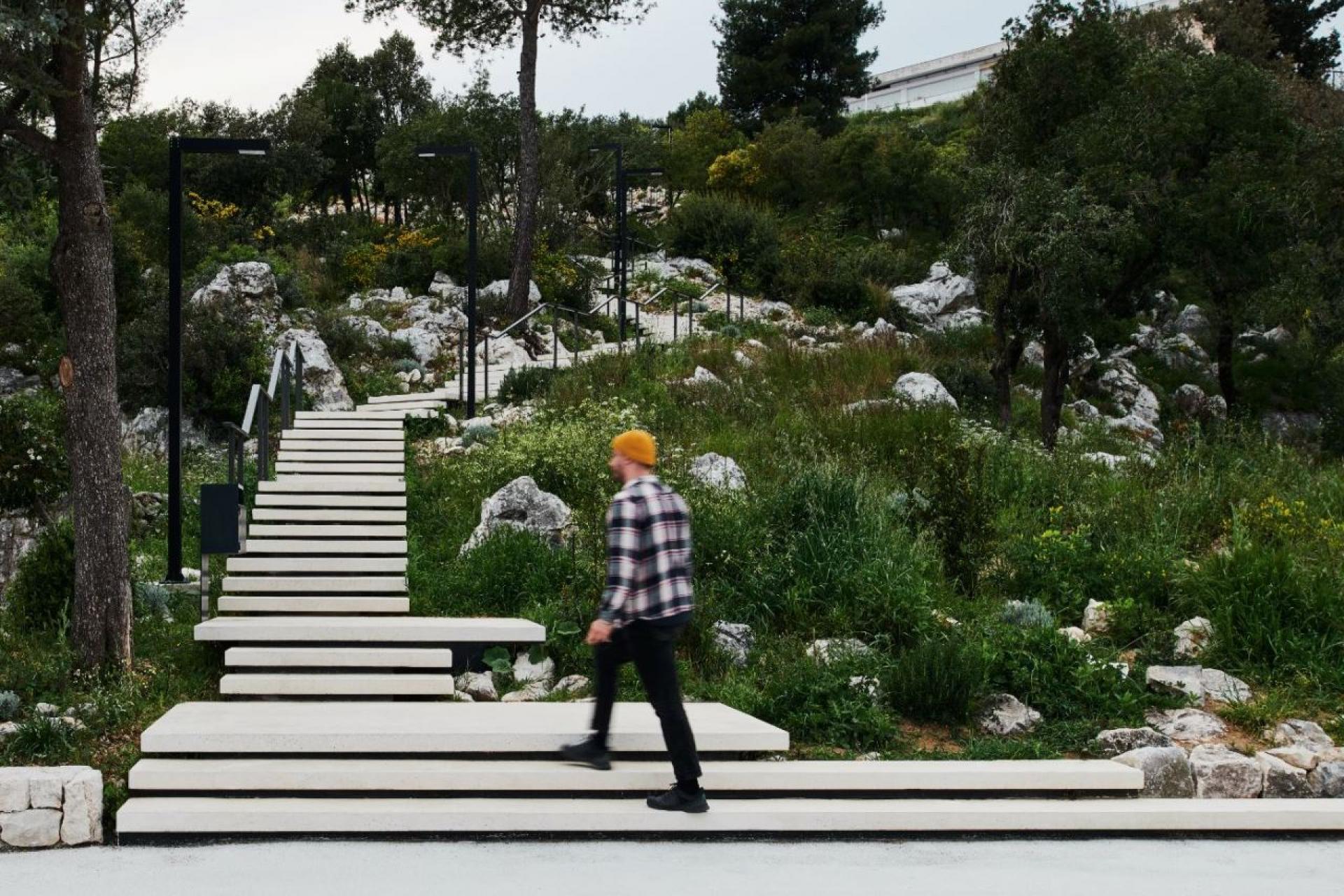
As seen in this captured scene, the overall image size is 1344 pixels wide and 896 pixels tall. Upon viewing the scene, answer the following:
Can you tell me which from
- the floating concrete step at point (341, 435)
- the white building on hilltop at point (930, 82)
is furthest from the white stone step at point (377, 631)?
the white building on hilltop at point (930, 82)

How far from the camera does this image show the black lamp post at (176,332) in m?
11.2

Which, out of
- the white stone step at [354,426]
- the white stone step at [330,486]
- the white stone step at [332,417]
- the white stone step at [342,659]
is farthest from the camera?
the white stone step at [332,417]

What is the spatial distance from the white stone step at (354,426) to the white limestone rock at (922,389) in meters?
7.00

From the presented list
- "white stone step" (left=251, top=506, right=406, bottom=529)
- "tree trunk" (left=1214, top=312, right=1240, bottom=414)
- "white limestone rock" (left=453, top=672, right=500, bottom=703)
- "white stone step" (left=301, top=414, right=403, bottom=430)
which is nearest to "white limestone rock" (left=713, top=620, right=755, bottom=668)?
"white limestone rock" (left=453, top=672, right=500, bottom=703)

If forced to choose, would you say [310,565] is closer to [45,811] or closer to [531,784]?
[45,811]

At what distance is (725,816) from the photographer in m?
7.10

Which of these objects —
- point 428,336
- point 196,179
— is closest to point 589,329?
point 428,336

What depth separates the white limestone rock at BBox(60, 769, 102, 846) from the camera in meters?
6.98

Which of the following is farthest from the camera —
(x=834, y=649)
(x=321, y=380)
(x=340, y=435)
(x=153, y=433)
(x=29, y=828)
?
(x=321, y=380)

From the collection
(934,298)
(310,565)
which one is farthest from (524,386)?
(934,298)

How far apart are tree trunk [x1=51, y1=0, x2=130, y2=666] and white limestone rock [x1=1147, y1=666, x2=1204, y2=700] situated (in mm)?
7362

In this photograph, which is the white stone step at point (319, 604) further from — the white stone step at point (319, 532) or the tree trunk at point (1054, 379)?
the tree trunk at point (1054, 379)

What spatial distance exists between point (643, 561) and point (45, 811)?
342 centimetres

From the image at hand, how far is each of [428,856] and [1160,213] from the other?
19366 millimetres
